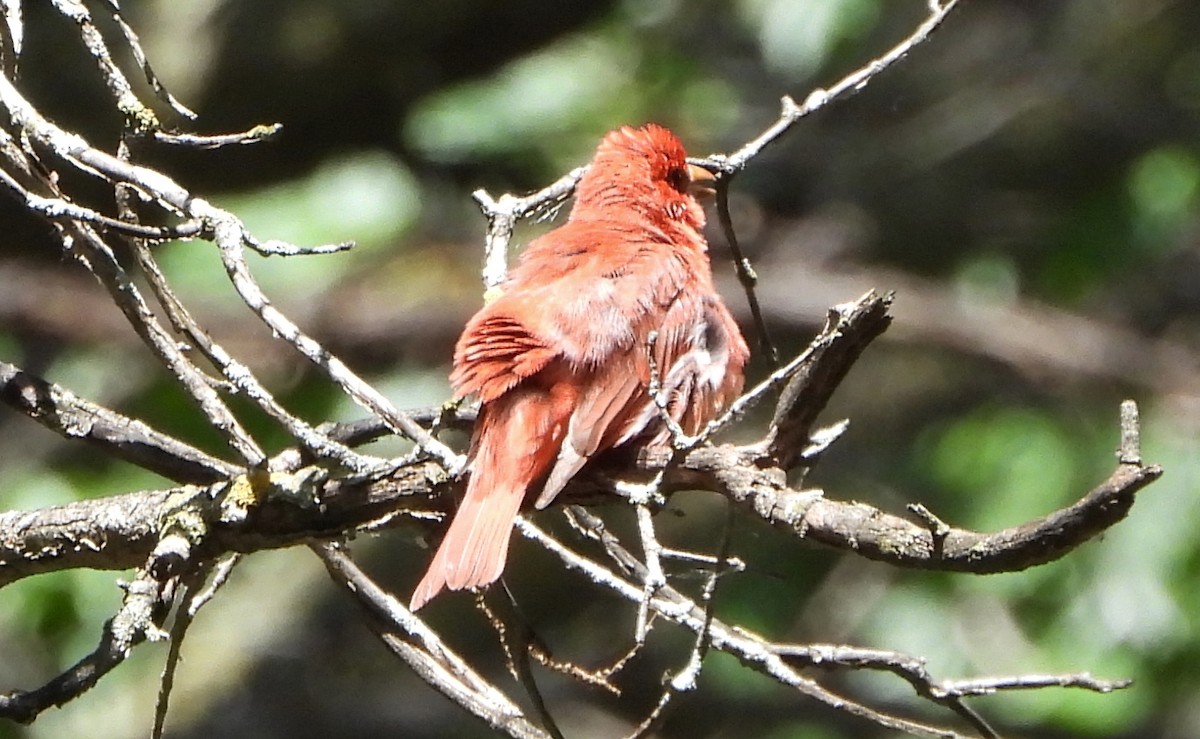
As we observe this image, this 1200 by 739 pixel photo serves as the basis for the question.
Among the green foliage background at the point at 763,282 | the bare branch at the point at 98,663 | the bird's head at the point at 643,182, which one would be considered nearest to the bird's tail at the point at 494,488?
the bare branch at the point at 98,663

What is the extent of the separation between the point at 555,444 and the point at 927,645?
11.3 feet

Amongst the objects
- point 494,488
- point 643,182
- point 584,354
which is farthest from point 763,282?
point 494,488

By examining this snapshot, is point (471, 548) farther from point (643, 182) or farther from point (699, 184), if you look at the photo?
point (699, 184)

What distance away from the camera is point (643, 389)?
14.1 ft

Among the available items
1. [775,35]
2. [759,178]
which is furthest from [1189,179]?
[759,178]

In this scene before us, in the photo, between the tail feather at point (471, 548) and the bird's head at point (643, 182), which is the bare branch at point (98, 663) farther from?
the bird's head at point (643, 182)

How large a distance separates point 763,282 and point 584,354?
4.51 m

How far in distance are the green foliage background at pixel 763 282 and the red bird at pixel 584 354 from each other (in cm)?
183

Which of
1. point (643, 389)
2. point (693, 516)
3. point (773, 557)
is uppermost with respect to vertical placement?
point (693, 516)

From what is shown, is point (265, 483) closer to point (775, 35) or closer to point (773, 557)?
point (775, 35)

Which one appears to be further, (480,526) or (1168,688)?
(1168,688)

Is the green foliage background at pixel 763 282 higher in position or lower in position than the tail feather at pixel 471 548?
higher

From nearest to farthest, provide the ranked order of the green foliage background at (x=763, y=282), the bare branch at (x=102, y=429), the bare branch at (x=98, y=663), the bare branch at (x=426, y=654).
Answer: the bare branch at (x=98, y=663)
the bare branch at (x=426, y=654)
the bare branch at (x=102, y=429)
the green foliage background at (x=763, y=282)

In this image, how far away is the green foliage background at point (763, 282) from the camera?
6816mm
